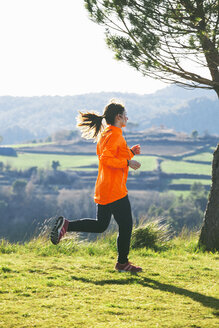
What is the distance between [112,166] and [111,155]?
0.35 ft

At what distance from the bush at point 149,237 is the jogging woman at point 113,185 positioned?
1973 mm

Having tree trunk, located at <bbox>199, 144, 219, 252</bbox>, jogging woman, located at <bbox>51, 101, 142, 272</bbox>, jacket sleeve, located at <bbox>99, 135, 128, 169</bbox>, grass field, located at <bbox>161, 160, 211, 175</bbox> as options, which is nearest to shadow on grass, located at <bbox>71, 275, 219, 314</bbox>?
jogging woman, located at <bbox>51, 101, 142, 272</bbox>

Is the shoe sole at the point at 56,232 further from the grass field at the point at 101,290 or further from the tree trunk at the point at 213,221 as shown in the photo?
the tree trunk at the point at 213,221

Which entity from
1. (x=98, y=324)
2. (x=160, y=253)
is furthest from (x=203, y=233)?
(x=98, y=324)

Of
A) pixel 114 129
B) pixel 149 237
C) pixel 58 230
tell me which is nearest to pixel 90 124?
pixel 114 129

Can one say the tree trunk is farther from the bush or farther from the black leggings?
the black leggings

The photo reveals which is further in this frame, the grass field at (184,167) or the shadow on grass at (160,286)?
the grass field at (184,167)

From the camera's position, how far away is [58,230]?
429cm

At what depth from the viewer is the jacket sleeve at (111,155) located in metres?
3.99

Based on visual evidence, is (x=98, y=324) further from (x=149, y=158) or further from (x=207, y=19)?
(x=149, y=158)

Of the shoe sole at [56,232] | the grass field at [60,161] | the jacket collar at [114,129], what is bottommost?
the grass field at [60,161]

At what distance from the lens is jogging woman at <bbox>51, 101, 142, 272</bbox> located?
Answer: 404 cm

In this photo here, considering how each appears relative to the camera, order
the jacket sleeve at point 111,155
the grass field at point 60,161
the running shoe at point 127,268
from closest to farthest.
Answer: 1. the jacket sleeve at point 111,155
2. the running shoe at point 127,268
3. the grass field at point 60,161

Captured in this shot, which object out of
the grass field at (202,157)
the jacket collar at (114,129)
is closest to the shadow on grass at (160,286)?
the jacket collar at (114,129)
